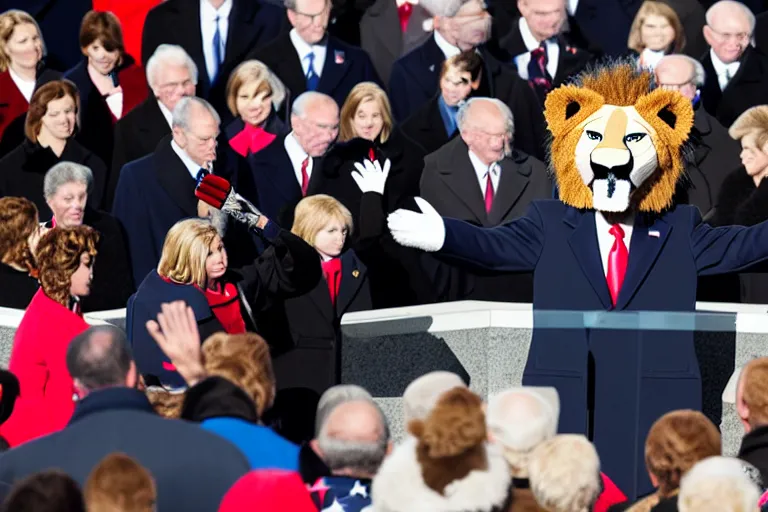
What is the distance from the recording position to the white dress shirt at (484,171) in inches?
426

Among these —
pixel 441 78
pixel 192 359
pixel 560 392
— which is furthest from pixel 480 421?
pixel 441 78

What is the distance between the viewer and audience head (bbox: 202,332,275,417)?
7.00 meters

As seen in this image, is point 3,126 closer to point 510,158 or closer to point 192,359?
point 510,158

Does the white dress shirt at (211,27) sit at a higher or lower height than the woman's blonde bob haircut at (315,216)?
higher

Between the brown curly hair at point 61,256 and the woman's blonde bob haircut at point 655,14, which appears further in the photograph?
the woman's blonde bob haircut at point 655,14

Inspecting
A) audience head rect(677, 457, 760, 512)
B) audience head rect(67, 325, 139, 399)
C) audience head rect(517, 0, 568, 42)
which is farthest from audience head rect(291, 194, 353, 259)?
audience head rect(677, 457, 760, 512)

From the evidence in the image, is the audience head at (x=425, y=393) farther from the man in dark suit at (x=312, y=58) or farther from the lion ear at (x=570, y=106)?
the man in dark suit at (x=312, y=58)

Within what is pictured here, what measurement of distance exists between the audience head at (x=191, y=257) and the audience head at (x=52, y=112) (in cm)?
224

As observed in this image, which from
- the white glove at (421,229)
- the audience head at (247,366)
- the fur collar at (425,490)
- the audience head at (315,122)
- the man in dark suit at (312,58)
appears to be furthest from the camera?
the man in dark suit at (312,58)

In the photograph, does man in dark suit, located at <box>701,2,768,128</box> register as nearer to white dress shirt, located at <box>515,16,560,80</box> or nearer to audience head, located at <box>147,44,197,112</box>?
white dress shirt, located at <box>515,16,560,80</box>

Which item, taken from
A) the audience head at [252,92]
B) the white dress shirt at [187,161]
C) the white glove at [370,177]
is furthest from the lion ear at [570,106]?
the audience head at [252,92]

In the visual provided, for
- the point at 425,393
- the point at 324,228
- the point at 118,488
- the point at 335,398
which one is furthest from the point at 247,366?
the point at 324,228

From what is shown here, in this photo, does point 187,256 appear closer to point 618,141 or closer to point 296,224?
point 296,224

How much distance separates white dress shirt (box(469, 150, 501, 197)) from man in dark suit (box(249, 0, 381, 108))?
113 cm
